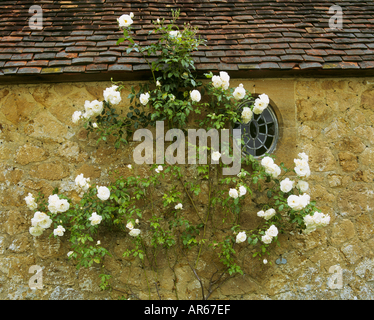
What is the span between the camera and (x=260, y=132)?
3680 mm

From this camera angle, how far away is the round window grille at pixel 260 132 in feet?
12.0

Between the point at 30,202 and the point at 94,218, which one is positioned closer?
the point at 94,218

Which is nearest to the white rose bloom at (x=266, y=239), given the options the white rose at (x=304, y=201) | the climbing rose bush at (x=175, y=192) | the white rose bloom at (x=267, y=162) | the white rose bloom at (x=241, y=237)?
the climbing rose bush at (x=175, y=192)

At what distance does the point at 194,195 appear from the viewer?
3.48m

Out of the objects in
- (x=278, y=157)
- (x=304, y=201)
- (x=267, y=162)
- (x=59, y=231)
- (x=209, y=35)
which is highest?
(x=209, y=35)

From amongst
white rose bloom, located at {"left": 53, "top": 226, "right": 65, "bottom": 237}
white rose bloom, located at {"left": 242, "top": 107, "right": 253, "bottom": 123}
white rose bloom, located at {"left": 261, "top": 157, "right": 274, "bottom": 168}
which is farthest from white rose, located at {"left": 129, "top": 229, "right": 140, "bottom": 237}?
white rose bloom, located at {"left": 242, "top": 107, "right": 253, "bottom": 123}

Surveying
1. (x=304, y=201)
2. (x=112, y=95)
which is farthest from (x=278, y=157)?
(x=112, y=95)

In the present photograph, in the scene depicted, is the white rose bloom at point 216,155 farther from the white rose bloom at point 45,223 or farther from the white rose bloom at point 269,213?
the white rose bloom at point 45,223

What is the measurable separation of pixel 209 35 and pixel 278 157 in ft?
6.13

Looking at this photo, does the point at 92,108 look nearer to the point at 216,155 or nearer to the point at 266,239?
the point at 216,155

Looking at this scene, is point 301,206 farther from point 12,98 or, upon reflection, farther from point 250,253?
point 12,98

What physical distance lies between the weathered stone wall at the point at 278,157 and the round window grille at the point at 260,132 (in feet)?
0.42

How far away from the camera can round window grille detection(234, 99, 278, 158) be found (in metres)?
3.66
